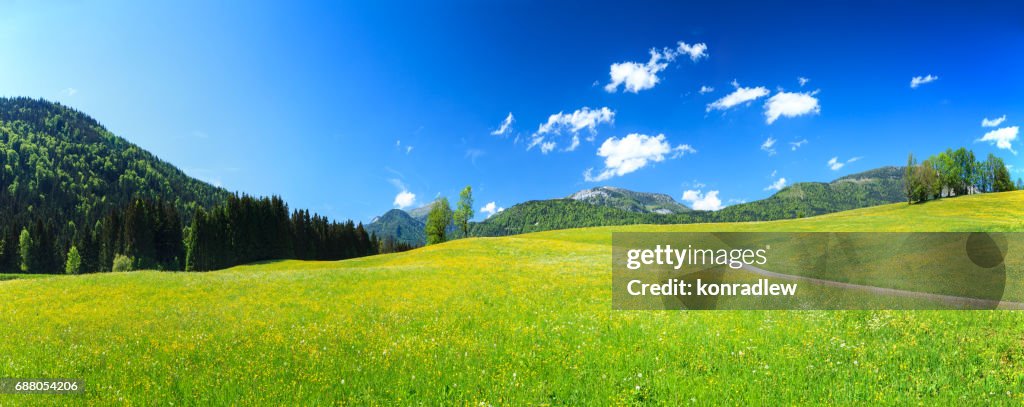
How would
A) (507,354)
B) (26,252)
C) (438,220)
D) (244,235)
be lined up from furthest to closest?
(26,252) < (438,220) < (244,235) < (507,354)

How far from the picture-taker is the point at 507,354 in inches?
464

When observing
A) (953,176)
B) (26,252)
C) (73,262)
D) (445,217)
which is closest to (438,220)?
(445,217)

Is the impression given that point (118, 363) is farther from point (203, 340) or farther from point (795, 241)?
point (795, 241)

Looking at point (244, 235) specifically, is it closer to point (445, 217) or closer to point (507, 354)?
point (445, 217)

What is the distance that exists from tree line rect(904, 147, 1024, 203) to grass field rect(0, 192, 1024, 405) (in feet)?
483

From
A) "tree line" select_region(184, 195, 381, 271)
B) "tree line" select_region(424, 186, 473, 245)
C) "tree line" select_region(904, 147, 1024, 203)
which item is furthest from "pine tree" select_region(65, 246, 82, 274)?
"tree line" select_region(904, 147, 1024, 203)

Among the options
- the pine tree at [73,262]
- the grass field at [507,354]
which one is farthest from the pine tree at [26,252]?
the grass field at [507,354]

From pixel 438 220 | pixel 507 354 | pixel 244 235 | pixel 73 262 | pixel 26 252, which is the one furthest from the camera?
pixel 26 252

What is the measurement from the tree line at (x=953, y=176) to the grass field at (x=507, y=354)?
483 ft

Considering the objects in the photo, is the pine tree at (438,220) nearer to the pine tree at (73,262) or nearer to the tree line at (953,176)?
the pine tree at (73,262)

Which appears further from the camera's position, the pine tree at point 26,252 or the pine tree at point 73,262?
the pine tree at point 26,252

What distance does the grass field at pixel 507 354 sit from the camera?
9070 mm

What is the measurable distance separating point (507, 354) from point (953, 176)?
7019 inches

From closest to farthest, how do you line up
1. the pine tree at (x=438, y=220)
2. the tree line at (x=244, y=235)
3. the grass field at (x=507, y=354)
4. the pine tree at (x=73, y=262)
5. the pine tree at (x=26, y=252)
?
the grass field at (x=507, y=354)
the tree line at (x=244, y=235)
the pine tree at (x=438, y=220)
the pine tree at (x=73, y=262)
the pine tree at (x=26, y=252)
